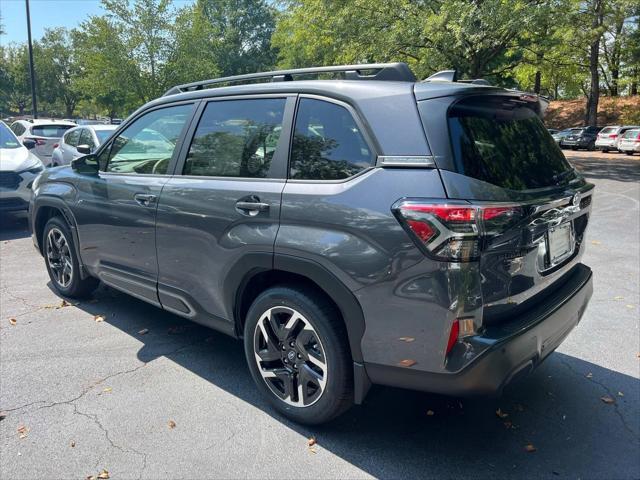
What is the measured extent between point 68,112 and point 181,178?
54.8 m

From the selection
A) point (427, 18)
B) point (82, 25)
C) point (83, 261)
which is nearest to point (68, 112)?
point (82, 25)

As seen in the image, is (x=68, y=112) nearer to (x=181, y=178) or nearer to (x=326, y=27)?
(x=326, y=27)

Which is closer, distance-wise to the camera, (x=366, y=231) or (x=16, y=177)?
(x=366, y=231)

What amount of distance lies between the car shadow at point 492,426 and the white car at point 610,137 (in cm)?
2994

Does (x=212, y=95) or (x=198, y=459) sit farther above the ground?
(x=212, y=95)

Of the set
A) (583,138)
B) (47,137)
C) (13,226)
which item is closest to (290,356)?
(13,226)

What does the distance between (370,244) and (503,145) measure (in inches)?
35.9

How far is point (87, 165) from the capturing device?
14.2 feet

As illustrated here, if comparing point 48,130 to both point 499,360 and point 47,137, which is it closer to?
point 47,137

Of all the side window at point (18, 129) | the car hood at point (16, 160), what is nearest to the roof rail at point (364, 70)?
the car hood at point (16, 160)

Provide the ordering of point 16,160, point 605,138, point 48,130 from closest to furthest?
point 16,160, point 48,130, point 605,138

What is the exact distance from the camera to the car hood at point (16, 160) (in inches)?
324

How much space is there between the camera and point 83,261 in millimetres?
4531

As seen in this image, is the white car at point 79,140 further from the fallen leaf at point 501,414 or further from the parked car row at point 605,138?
the parked car row at point 605,138
